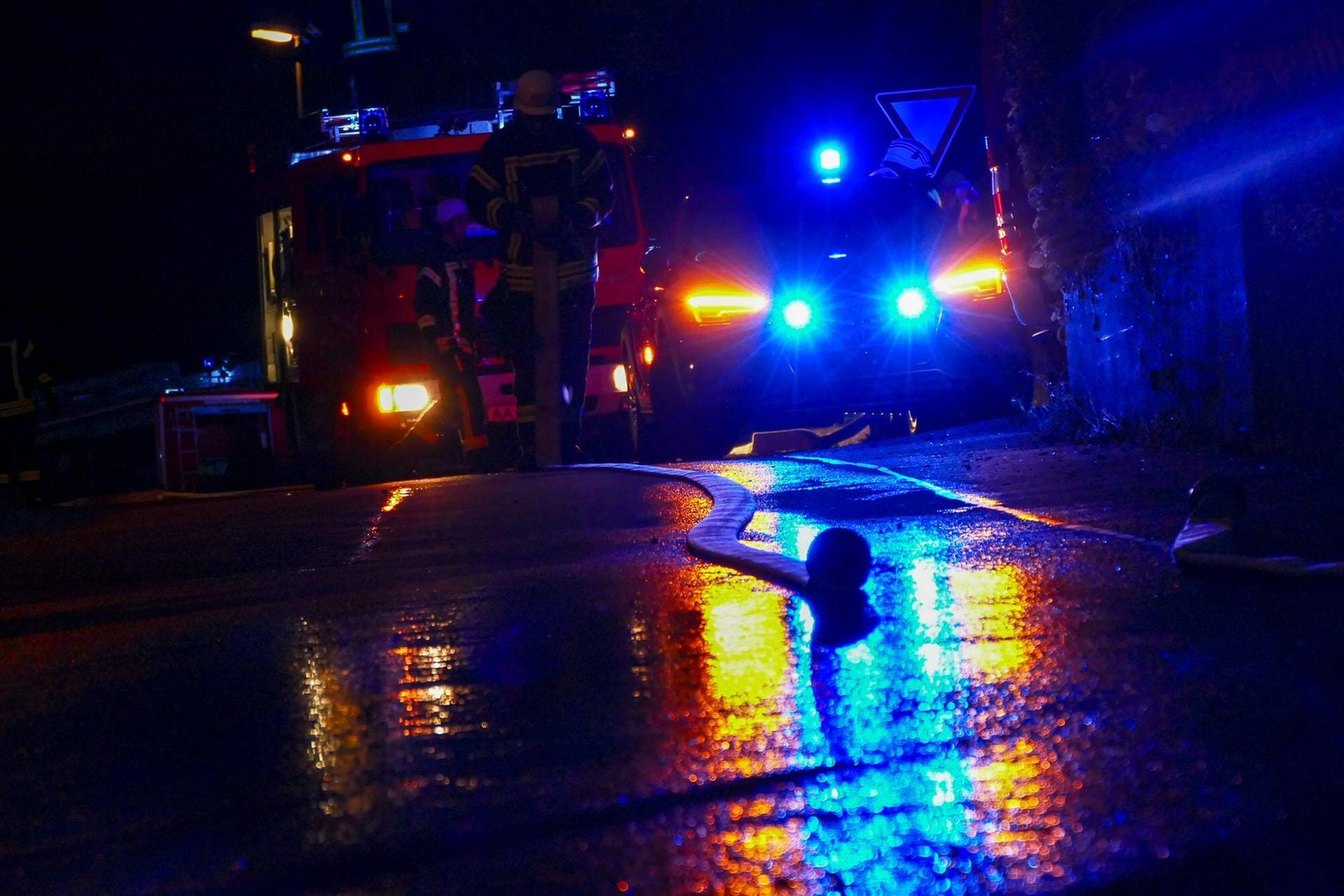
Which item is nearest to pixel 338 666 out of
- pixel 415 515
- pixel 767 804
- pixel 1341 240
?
pixel 767 804

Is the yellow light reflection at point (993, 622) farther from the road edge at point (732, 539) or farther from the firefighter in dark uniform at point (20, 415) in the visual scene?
the firefighter in dark uniform at point (20, 415)

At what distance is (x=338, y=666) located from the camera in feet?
10.0

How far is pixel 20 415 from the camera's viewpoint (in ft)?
55.0

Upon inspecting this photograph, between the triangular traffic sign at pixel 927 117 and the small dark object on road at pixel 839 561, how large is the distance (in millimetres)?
9199

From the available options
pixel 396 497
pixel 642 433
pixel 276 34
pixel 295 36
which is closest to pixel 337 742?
pixel 396 497

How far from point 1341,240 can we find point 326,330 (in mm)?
8803

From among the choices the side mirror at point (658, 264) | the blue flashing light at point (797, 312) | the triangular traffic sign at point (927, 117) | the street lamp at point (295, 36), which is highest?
the street lamp at point (295, 36)

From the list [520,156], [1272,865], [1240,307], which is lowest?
[1272,865]

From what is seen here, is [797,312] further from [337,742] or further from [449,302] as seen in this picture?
[337,742]

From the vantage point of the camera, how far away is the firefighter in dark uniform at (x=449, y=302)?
35.2ft

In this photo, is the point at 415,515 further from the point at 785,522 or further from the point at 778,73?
the point at 778,73

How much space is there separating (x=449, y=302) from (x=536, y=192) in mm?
2923

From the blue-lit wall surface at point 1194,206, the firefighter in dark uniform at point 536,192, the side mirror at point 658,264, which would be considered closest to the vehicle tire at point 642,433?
the side mirror at point 658,264

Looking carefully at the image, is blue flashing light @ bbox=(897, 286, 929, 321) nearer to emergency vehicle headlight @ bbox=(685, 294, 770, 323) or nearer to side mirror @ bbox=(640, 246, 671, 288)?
emergency vehicle headlight @ bbox=(685, 294, 770, 323)
